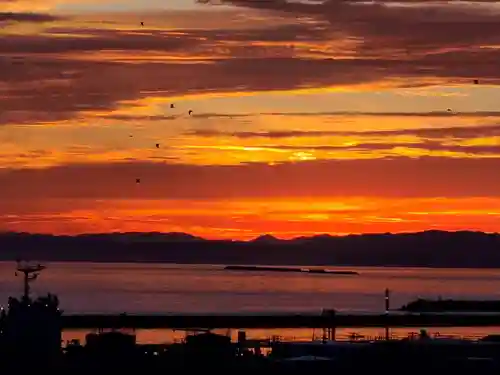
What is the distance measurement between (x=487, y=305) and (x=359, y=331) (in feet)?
126

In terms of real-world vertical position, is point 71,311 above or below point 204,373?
above

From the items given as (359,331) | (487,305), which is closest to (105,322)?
(359,331)

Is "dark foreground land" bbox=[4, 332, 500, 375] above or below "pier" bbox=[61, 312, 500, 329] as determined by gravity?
below

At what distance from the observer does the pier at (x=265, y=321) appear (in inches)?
3019

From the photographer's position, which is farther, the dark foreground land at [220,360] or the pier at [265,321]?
the pier at [265,321]

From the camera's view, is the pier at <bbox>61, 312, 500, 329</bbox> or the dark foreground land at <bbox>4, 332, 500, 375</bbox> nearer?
the dark foreground land at <bbox>4, 332, 500, 375</bbox>

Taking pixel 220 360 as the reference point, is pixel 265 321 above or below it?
above

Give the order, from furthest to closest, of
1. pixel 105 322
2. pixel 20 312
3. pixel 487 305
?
pixel 487 305 → pixel 105 322 → pixel 20 312

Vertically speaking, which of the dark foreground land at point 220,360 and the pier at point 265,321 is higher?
the pier at point 265,321

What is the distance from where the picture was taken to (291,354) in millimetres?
44219

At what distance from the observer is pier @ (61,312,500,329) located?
252 feet

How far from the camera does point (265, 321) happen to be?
85.2 meters

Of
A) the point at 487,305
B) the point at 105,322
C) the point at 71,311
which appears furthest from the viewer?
the point at 487,305

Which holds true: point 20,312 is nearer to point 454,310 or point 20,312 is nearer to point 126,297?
point 454,310
